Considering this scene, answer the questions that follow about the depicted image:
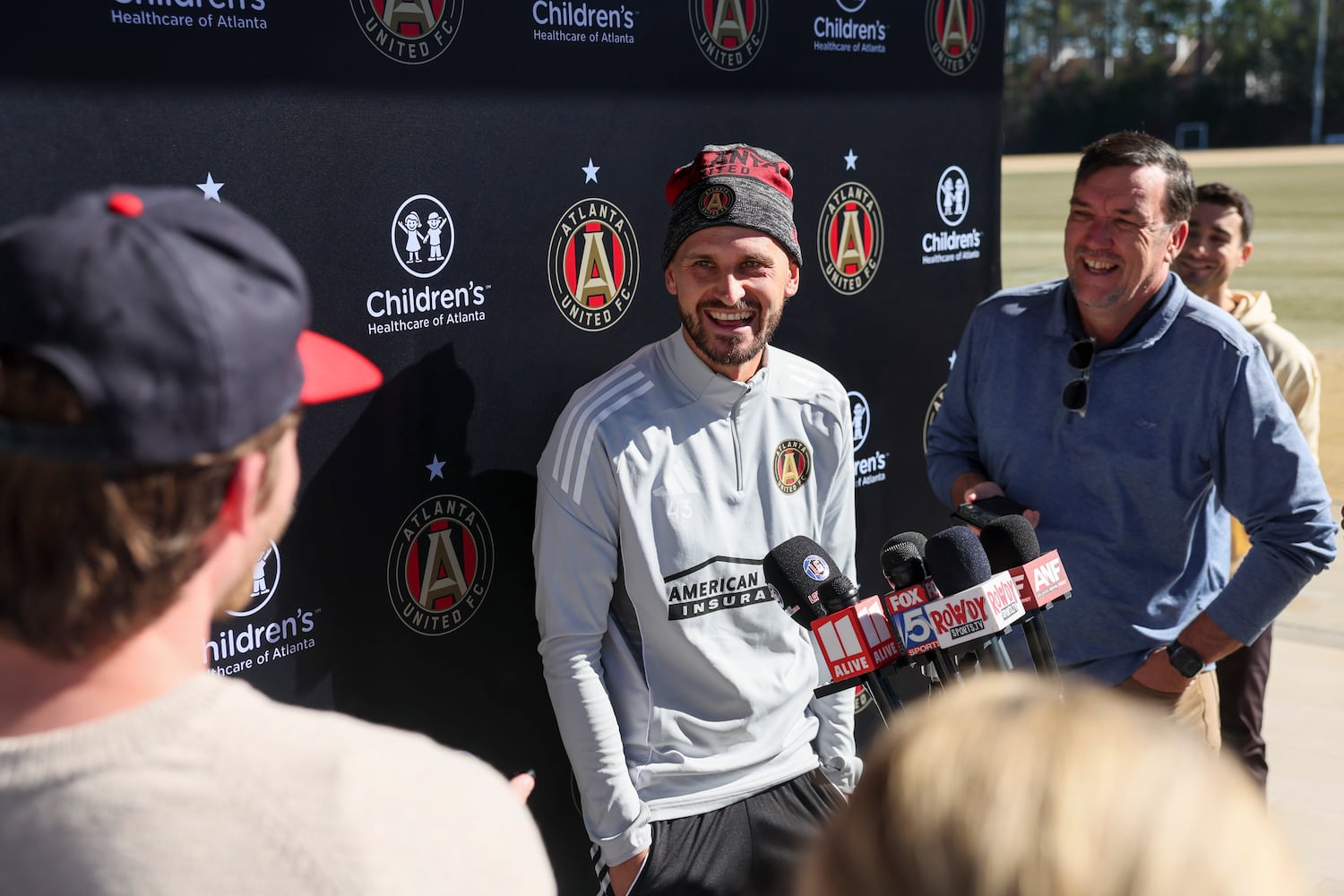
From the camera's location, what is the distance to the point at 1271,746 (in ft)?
13.0

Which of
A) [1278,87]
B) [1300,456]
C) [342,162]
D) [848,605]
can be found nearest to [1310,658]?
[1300,456]

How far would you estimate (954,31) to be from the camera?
3.63m

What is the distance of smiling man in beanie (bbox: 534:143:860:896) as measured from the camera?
7.46ft

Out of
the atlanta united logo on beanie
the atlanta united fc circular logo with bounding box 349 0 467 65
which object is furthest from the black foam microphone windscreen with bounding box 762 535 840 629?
the atlanta united fc circular logo with bounding box 349 0 467 65

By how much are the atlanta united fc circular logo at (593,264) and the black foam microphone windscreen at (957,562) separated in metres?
1.24

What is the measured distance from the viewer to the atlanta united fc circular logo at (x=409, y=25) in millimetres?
2279

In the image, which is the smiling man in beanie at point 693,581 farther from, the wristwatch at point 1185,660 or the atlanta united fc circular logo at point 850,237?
the atlanta united fc circular logo at point 850,237

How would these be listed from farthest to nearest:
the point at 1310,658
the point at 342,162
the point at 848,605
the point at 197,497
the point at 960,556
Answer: the point at 1310,658, the point at 342,162, the point at 848,605, the point at 960,556, the point at 197,497

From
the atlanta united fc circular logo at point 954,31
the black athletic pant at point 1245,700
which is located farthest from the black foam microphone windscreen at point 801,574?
the atlanta united fc circular logo at point 954,31

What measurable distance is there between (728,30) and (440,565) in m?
1.46

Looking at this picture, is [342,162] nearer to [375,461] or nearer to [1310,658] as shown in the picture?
[375,461]

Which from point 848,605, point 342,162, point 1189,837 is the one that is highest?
point 342,162

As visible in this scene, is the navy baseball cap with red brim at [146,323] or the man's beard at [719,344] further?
the man's beard at [719,344]

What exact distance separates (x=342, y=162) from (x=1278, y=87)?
52623mm
